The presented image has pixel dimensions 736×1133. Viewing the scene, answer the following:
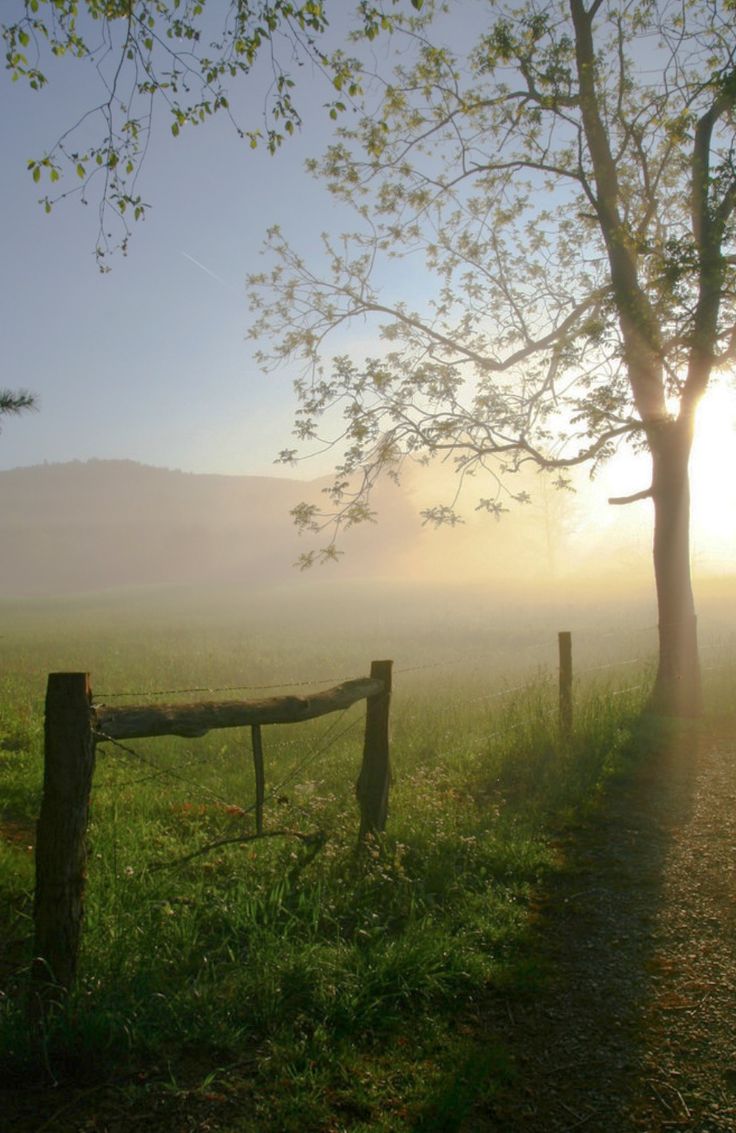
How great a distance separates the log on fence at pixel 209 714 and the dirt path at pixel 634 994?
7.27 feet

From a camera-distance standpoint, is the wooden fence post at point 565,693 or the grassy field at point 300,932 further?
the wooden fence post at point 565,693

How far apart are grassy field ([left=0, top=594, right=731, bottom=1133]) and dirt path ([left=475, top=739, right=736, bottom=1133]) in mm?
220

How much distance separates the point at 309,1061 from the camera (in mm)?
3785

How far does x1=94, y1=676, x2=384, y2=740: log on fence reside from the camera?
4.48 meters

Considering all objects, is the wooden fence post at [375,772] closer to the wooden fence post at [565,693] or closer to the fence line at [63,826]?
the fence line at [63,826]

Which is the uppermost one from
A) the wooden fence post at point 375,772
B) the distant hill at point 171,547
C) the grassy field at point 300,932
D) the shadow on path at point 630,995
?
the distant hill at point 171,547

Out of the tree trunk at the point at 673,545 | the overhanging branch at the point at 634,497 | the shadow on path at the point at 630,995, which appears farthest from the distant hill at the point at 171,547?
the shadow on path at the point at 630,995

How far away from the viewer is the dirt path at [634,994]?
11.9 ft

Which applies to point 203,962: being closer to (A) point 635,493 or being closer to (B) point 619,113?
(A) point 635,493

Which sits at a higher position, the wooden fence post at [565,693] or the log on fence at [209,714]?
the log on fence at [209,714]

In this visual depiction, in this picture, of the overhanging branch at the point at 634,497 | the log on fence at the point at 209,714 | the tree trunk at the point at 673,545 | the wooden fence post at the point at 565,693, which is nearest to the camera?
the log on fence at the point at 209,714

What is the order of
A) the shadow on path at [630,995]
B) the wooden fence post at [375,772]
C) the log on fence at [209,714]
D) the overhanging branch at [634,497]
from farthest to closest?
the overhanging branch at [634,497] < the wooden fence post at [375,772] < the log on fence at [209,714] < the shadow on path at [630,995]

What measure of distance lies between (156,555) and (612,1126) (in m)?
159

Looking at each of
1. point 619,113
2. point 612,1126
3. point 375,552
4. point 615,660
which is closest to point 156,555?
point 375,552
